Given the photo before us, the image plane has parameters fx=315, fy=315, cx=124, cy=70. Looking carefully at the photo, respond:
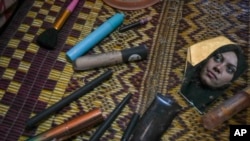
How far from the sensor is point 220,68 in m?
0.52

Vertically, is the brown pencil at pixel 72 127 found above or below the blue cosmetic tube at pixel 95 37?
below

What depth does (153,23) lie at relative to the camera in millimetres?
652

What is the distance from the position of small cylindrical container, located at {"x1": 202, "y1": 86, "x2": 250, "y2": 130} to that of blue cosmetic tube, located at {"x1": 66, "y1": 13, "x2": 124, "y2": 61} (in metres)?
0.24

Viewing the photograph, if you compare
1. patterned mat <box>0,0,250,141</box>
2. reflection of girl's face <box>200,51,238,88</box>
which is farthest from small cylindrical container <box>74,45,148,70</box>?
reflection of girl's face <box>200,51,238,88</box>

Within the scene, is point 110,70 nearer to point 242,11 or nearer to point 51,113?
point 51,113

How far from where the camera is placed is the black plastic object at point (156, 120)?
0.51 meters

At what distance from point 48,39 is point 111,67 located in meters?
0.13

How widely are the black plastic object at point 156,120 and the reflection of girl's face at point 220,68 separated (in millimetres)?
77

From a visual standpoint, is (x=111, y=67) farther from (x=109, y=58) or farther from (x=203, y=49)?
(x=203, y=49)

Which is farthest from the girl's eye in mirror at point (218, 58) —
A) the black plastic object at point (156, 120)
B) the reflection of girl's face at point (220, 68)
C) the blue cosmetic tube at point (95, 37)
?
the blue cosmetic tube at point (95, 37)

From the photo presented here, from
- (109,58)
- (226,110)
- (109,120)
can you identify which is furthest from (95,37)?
(226,110)

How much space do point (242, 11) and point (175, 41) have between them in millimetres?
168

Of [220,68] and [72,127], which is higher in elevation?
[220,68]

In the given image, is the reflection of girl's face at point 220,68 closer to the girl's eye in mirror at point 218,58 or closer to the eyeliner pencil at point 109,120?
the girl's eye in mirror at point 218,58
